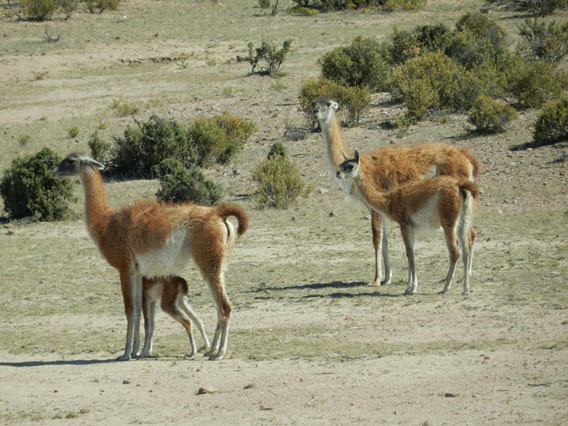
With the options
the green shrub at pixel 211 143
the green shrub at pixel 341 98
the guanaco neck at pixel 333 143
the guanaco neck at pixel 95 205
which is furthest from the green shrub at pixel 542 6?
the guanaco neck at pixel 95 205

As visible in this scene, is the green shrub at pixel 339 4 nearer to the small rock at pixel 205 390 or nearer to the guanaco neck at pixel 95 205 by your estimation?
the guanaco neck at pixel 95 205

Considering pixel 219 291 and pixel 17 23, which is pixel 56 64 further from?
pixel 219 291

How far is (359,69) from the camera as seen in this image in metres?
27.5

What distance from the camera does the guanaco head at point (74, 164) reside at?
10008mm

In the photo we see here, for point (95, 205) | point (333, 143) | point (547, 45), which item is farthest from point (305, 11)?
point (95, 205)

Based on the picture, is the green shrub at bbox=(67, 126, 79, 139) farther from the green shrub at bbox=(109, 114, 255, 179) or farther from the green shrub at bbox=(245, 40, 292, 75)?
the green shrub at bbox=(245, 40, 292, 75)

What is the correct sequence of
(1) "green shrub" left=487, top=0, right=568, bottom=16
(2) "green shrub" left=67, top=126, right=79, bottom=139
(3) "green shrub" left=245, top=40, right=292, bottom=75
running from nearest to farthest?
(2) "green shrub" left=67, top=126, right=79, bottom=139 → (3) "green shrub" left=245, top=40, right=292, bottom=75 → (1) "green shrub" left=487, top=0, right=568, bottom=16

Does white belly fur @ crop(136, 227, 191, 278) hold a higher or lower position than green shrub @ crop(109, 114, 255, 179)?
higher

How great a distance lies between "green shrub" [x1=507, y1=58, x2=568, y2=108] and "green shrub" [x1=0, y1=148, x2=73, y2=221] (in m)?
11.5

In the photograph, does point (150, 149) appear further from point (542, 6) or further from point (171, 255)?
point (542, 6)

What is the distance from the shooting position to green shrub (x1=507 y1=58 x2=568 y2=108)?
2336 cm

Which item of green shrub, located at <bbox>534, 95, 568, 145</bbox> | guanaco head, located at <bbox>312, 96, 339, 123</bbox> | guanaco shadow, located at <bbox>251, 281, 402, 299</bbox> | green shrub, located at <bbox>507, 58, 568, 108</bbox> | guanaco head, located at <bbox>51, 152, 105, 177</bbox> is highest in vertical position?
guanaco head, located at <bbox>312, 96, 339, 123</bbox>

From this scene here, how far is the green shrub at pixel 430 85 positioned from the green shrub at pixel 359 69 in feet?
5.54

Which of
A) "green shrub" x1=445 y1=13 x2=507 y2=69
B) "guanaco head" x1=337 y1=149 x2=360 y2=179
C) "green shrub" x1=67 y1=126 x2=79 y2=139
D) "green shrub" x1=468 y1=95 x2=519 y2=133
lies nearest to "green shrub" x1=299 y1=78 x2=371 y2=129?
"green shrub" x1=468 y1=95 x2=519 y2=133
